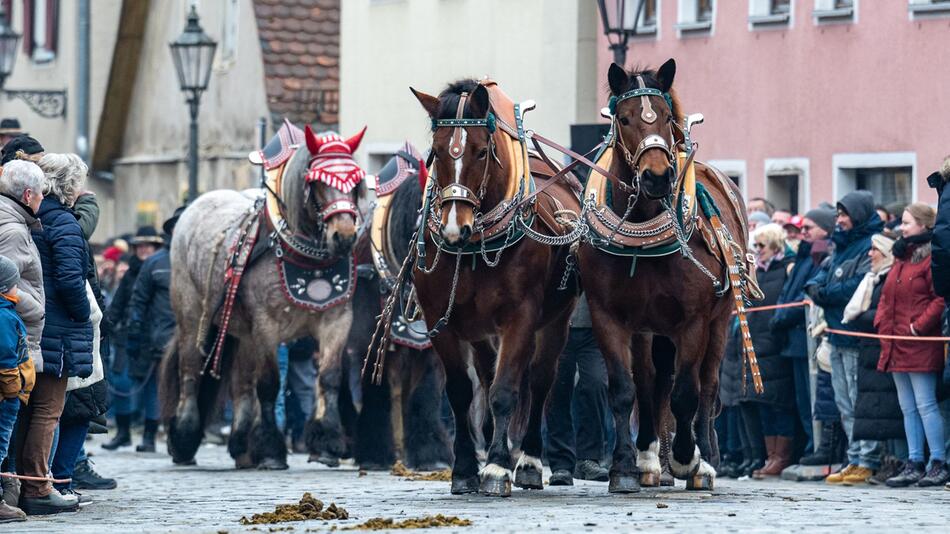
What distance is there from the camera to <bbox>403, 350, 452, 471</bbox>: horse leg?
17.0 meters

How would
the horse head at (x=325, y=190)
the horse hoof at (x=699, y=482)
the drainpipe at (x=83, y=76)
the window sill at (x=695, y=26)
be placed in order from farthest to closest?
the drainpipe at (x=83, y=76) < the window sill at (x=695, y=26) < the horse head at (x=325, y=190) < the horse hoof at (x=699, y=482)

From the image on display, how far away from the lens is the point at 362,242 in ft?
58.6

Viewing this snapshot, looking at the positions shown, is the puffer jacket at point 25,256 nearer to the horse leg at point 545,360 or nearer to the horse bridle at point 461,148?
the horse bridle at point 461,148

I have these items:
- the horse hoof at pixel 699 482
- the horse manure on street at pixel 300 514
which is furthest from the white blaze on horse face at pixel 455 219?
the horse hoof at pixel 699 482

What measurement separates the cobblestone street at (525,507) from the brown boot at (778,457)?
50.2 inches

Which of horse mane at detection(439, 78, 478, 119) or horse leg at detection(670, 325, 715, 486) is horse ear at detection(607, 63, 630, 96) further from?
horse leg at detection(670, 325, 715, 486)

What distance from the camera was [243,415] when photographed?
1723 cm

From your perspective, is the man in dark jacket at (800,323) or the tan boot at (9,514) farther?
the man in dark jacket at (800,323)

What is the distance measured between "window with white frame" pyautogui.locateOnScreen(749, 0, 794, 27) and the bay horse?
29.7 ft

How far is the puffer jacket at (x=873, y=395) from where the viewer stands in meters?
15.6

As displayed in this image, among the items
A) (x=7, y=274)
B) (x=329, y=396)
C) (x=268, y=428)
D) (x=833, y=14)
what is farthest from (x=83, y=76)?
(x=7, y=274)

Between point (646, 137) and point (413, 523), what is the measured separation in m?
2.53

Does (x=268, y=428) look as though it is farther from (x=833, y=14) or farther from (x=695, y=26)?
(x=695, y=26)

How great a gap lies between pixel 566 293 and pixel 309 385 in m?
7.94
